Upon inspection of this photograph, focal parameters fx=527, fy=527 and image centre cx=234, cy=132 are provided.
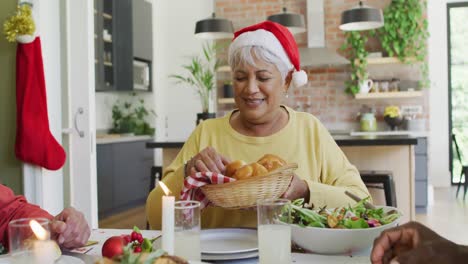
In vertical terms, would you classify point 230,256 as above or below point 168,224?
below

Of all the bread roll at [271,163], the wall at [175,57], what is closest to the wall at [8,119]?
the bread roll at [271,163]

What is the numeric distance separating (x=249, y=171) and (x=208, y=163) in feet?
0.60

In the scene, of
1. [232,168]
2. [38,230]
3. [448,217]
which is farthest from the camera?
[448,217]

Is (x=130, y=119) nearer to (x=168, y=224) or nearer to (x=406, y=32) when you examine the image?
(x=406, y=32)

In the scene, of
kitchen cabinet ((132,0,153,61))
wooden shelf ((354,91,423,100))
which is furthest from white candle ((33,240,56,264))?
wooden shelf ((354,91,423,100))

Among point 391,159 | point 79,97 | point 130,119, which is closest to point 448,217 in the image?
point 391,159

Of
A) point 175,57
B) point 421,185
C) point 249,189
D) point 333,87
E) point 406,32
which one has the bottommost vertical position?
point 421,185

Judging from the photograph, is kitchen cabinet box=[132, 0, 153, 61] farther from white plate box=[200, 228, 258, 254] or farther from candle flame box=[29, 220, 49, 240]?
candle flame box=[29, 220, 49, 240]

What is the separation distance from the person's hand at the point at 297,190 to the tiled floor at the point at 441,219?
3161mm

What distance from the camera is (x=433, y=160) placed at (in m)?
7.76

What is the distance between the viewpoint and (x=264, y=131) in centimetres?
186

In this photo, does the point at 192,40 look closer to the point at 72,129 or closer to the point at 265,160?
the point at 72,129

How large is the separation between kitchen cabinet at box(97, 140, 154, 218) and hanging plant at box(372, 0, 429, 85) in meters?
3.21

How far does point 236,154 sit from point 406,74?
17.0 feet
